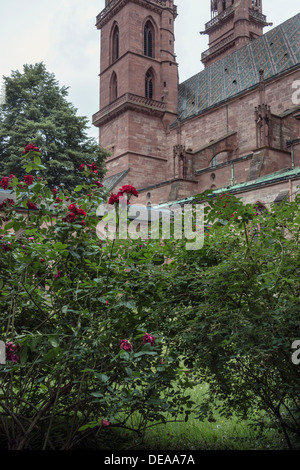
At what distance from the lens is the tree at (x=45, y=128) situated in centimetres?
2033

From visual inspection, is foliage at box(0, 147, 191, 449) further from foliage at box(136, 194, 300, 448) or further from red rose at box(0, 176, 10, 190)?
foliage at box(136, 194, 300, 448)

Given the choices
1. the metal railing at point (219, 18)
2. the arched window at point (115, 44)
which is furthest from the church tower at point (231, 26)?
the arched window at point (115, 44)

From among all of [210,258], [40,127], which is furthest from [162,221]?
[40,127]

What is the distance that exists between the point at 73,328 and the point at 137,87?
110ft

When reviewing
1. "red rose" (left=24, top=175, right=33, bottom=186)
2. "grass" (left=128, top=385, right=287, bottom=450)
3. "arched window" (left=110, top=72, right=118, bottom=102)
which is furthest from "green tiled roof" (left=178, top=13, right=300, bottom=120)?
"red rose" (left=24, top=175, right=33, bottom=186)

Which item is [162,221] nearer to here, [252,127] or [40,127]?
[40,127]

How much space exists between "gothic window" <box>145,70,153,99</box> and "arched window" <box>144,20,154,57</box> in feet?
5.99

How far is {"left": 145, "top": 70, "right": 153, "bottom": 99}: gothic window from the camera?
34831mm

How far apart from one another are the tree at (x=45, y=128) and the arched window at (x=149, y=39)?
14.6 meters

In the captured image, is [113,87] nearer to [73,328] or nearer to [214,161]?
[214,161]

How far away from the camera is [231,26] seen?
43625mm

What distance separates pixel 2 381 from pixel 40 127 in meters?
19.7

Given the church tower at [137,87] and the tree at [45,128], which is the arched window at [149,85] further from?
the tree at [45,128]

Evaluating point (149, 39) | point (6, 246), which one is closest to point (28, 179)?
point (6, 246)
